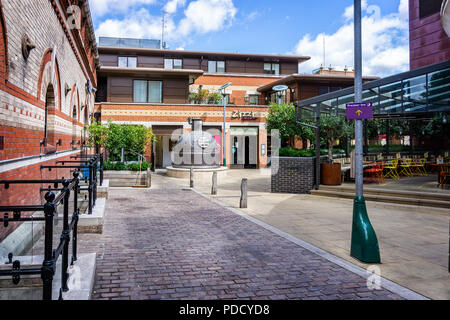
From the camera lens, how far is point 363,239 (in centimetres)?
568

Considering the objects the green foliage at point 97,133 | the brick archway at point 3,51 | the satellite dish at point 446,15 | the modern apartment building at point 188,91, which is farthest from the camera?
the modern apartment building at point 188,91

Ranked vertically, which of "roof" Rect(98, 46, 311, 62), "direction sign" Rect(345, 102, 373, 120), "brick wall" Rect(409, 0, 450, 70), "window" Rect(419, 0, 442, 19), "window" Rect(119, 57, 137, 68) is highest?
"roof" Rect(98, 46, 311, 62)

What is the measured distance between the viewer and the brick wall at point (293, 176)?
14.0 metres

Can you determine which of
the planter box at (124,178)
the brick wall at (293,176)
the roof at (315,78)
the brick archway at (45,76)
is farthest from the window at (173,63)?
the brick archway at (45,76)

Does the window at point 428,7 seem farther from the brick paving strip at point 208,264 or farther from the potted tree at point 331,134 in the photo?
the brick paving strip at point 208,264

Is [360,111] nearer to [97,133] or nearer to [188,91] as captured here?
[97,133]

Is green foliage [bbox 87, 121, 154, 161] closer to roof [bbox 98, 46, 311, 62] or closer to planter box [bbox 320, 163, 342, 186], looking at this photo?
planter box [bbox 320, 163, 342, 186]

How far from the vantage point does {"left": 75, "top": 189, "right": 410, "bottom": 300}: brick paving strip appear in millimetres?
4309

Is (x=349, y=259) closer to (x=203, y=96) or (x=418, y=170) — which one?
(x=418, y=170)

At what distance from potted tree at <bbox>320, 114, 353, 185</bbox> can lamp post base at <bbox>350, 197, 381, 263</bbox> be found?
8071 millimetres

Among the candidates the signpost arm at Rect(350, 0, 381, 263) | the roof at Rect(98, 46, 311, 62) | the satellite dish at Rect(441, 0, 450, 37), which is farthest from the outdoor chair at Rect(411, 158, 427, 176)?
the roof at Rect(98, 46, 311, 62)

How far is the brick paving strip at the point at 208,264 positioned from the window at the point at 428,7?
14.4 m

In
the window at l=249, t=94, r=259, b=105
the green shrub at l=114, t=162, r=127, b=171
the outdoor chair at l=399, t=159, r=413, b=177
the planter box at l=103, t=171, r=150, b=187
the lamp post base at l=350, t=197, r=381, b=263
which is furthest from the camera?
the window at l=249, t=94, r=259, b=105
